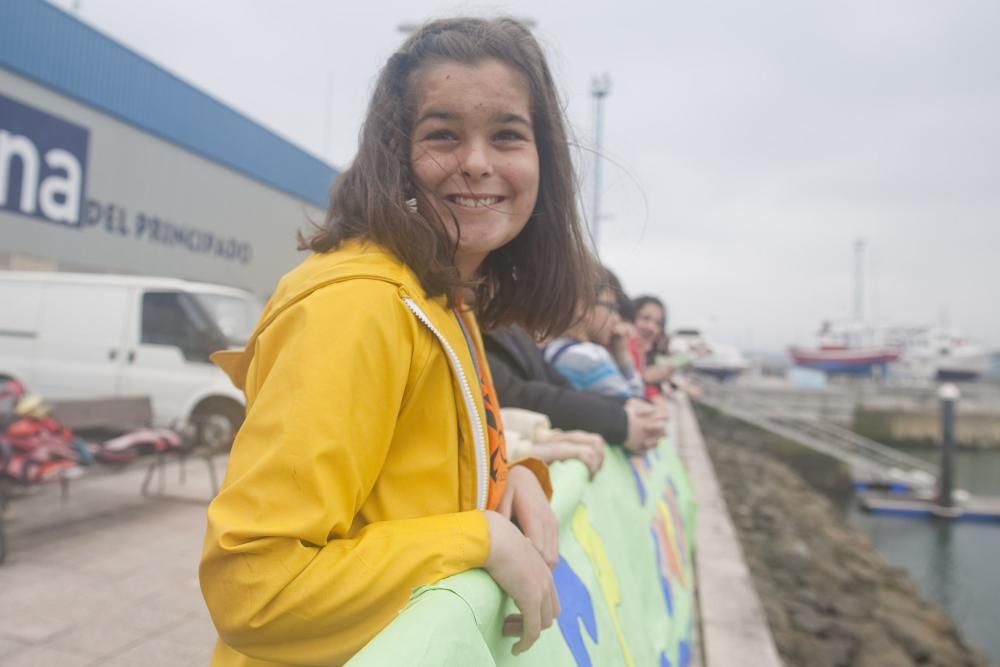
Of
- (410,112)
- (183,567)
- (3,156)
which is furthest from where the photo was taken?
(3,156)

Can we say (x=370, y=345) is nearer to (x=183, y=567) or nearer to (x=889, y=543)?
(x=183, y=567)

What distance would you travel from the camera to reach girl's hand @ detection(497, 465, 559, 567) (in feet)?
4.21

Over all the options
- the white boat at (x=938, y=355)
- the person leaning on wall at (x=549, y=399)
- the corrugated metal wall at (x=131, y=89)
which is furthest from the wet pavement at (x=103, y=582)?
the white boat at (x=938, y=355)

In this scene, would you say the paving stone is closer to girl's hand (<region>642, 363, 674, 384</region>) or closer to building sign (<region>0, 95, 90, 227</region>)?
Answer: girl's hand (<region>642, 363, 674, 384</region>)

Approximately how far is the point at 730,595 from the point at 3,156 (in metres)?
9.81

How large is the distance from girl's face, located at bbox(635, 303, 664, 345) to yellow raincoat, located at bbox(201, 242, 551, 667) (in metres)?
4.54

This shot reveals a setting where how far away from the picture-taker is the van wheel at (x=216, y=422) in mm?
5777

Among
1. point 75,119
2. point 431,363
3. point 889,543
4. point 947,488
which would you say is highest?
point 75,119

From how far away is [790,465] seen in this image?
76.6 ft

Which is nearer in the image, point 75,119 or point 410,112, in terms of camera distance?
point 410,112

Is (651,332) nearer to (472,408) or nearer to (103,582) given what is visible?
(103,582)

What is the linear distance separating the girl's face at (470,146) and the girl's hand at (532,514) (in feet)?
1.39

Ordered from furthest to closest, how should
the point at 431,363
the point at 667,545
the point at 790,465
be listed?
the point at 790,465 < the point at 667,545 < the point at 431,363

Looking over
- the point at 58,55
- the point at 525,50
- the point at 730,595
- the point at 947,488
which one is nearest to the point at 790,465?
the point at 947,488
